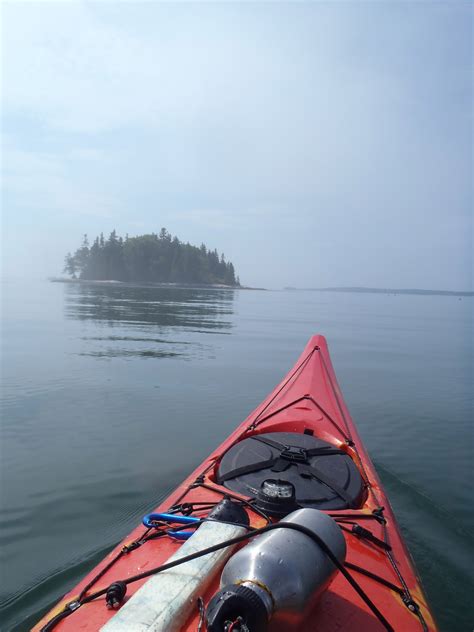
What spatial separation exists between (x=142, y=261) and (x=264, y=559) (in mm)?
116507

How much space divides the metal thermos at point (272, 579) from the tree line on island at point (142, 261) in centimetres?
11600

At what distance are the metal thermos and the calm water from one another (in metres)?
2.38

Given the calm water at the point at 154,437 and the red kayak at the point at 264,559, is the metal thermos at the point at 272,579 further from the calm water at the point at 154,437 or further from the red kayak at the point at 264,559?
the calm water at the point at 154,437

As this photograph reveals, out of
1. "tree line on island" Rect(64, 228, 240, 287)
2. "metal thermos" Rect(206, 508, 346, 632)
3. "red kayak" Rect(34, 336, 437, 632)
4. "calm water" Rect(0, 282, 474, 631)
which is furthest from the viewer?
"tree line on island" Rect(64, 228, 240, 287)

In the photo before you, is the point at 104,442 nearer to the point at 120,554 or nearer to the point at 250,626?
the point at 120,554

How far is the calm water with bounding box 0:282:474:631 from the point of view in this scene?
158 inches

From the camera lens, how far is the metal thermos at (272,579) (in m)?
1.58

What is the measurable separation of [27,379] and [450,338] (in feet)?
66.8

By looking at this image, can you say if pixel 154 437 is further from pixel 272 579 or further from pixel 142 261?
pixel 142 261

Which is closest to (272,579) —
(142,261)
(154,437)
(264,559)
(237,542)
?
(264,559)

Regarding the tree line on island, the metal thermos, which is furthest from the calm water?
the tree line on island

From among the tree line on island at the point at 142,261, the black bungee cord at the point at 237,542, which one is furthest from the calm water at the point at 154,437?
the tree line on island at the point at 142,261

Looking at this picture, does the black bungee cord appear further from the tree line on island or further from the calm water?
the tree line on island

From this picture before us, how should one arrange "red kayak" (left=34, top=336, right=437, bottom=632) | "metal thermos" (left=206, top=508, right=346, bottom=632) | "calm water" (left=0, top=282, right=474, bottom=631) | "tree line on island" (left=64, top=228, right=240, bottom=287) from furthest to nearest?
"tree line on island" (left=64, top=228, right=240, bottom=287), "calm water" (left=0, top=282, right=474, bottom=631), "red kayak" (left=34, top=336, right=437, bottom=632), "metal thermos" (left=206, top=508, right=346, bottom=632)
